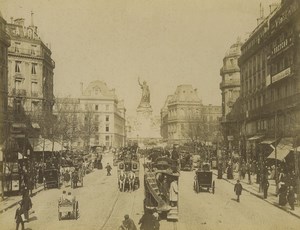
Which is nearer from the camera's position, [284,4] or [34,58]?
[284,4]

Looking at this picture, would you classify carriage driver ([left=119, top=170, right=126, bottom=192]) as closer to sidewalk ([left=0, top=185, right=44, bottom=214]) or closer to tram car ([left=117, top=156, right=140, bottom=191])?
tram car ([left=117, top=156, right=140, bottom=191])

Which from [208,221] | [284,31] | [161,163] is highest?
[284,31]

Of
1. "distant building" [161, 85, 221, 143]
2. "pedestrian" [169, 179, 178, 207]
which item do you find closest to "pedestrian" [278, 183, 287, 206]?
"pedestrian" [169, 179, 178, 207]

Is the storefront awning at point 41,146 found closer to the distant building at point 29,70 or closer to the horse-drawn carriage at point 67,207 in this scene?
the distant building at point 29,70

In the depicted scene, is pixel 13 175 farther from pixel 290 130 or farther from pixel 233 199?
pixel 290 130

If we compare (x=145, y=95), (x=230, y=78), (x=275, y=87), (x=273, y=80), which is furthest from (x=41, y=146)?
(x=145, y=95)

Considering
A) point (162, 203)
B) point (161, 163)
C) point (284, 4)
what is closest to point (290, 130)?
point (161, 163)

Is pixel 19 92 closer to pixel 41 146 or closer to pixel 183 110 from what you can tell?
pixel 41 146

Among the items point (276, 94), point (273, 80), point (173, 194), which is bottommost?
point (173, 194)
